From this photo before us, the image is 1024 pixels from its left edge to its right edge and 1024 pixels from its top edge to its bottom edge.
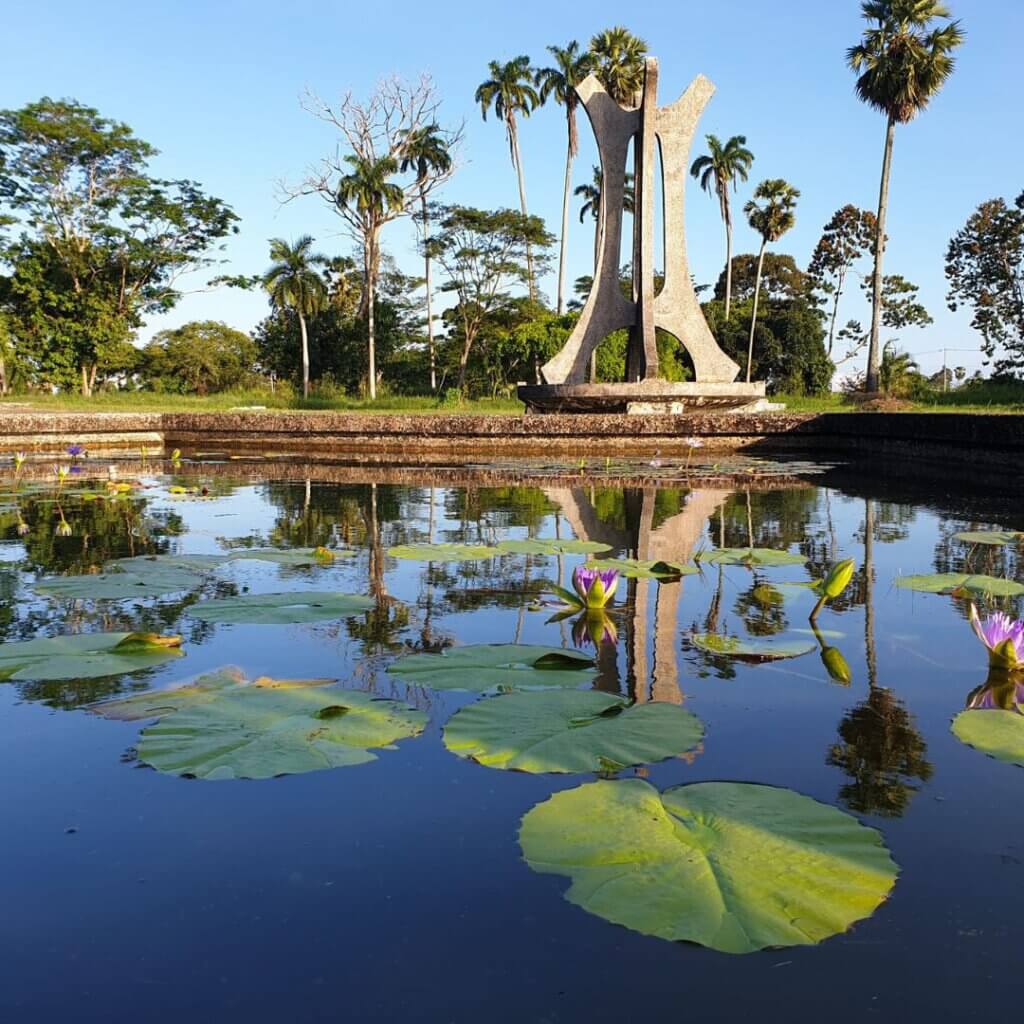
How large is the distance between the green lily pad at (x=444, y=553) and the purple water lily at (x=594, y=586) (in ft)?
2.51

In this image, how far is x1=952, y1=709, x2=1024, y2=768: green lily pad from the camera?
126 centimetres

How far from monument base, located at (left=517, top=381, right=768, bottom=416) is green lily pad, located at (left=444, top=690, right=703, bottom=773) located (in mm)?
7974

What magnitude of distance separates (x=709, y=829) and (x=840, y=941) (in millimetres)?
203

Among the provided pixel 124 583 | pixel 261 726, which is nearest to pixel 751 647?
pixel 261 726

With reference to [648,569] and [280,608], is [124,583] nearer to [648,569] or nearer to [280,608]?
[280,608]

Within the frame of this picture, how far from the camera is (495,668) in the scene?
1669 mm

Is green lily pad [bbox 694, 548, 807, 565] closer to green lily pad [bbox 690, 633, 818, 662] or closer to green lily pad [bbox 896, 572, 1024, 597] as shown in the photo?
green lily pad [bbox 896, 572, 1024, 597]

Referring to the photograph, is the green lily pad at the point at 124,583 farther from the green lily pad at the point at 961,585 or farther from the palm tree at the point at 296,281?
the palm tree at the point at 296,281

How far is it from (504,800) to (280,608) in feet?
3.80

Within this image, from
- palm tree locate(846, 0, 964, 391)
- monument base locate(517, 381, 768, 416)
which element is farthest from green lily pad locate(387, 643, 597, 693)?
palm tree locate(846, 0, 964, 391)

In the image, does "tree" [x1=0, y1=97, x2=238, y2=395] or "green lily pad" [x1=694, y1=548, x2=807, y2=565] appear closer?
"green lily pad" [x1=694, y1=548, x2=807, y2=565]

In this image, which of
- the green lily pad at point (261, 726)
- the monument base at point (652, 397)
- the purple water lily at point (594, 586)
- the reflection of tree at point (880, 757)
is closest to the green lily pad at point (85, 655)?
the green lily pad at point (261, 726)

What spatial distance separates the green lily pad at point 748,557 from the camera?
2.82 metres

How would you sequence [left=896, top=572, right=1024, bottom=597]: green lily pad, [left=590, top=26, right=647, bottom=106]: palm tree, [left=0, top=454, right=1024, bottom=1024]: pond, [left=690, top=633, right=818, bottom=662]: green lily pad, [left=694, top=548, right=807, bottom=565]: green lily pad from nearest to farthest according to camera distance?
[left=0, top=454, right=1024, bottom=1024]: pond < [left=690, top=633, right=818, bottom=662]: green lily pad < [left=896, top=572, right=1024, bottom=597]: green lily pad < [left=694, top=548, right=807, bottom=565]: green lily pad < [left=590, top=26, right=647, bottom=106]: palm tree
